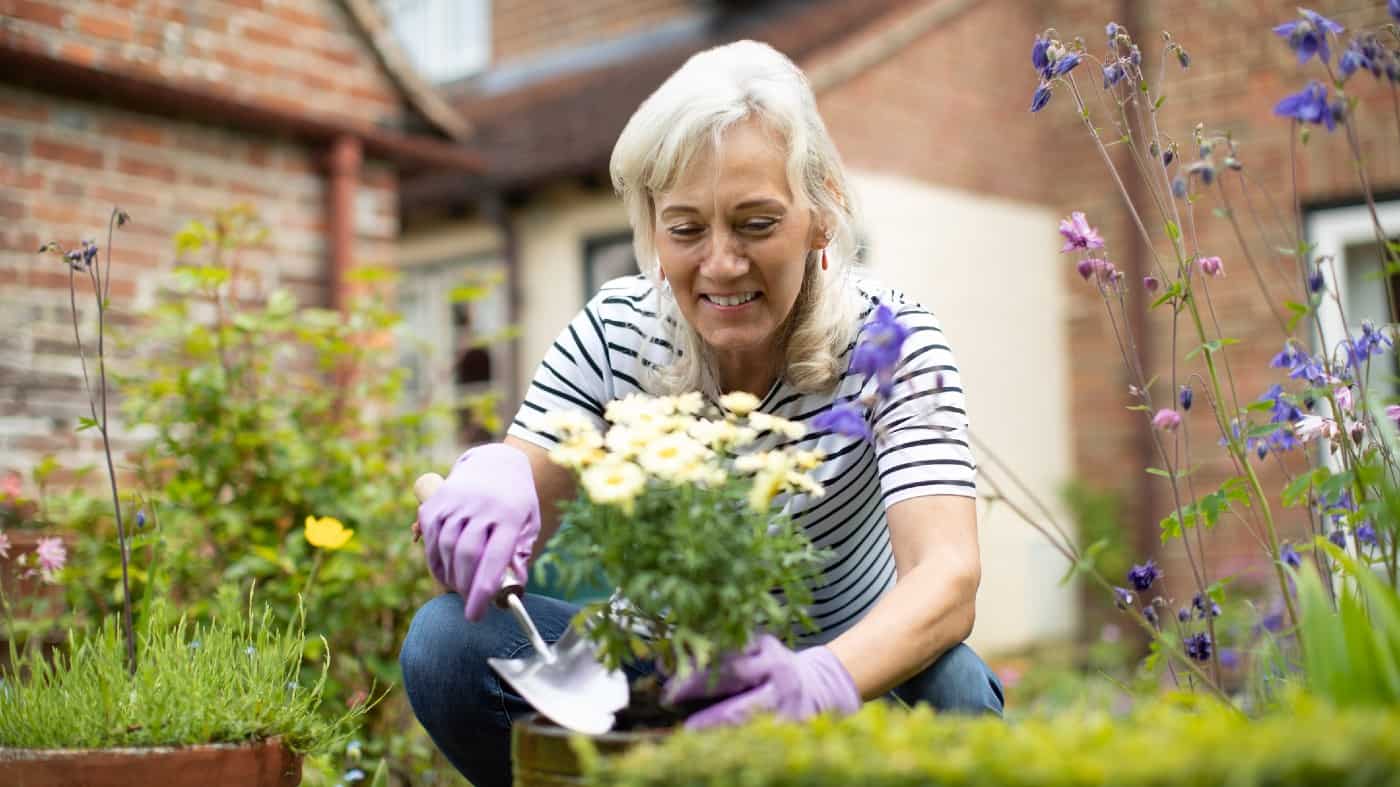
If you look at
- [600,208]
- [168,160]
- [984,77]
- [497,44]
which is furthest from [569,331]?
[497,44]

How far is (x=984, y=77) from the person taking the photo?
24.2ft

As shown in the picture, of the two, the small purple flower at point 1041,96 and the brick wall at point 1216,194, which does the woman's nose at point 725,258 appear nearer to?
the small purple flower at point 1041,96

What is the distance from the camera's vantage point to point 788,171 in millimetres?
1746

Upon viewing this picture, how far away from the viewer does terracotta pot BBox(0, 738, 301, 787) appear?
57.5 inches

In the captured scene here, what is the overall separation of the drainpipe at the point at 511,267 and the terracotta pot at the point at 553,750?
6033mm

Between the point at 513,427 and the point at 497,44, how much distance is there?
24.9 ft

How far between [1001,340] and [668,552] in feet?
19.7

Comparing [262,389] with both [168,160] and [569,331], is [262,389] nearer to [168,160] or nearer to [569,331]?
[569,331]

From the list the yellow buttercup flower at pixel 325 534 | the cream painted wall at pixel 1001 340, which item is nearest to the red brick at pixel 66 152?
the yellow buttercup flower at pixel 325 534

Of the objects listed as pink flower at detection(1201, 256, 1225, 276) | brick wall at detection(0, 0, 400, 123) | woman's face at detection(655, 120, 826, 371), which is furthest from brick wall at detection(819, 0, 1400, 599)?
woman's face at detection(655, 120, 826, 371)

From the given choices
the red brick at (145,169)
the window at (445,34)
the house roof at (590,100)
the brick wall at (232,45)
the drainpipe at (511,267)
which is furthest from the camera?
the window at (445,34)

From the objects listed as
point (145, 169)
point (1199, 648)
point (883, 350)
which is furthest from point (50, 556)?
point (145, 169)

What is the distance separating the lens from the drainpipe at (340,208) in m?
4.45

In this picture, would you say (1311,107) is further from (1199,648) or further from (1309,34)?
(1199,648)
